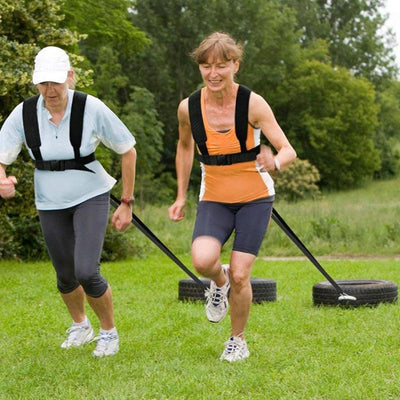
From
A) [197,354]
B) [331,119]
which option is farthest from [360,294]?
[331,119]

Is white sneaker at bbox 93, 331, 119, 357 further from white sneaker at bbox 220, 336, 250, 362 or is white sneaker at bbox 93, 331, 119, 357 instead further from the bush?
the bush

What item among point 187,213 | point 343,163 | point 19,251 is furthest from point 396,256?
point 343,163

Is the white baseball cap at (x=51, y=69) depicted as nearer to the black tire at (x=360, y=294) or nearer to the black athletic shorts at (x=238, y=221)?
the black athletic shorts at (x=238, y=221)

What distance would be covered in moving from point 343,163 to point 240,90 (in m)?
44.3

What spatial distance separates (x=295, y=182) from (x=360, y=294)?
31407mm

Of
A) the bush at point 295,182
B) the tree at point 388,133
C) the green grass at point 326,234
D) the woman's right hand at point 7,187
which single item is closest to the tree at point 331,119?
the tree at point 388,133

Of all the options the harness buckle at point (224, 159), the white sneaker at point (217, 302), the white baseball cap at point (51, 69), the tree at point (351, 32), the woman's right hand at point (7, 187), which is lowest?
the tree at point (351, 32)

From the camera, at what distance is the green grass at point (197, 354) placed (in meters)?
5.10

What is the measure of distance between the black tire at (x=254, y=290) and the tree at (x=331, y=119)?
39557 mm

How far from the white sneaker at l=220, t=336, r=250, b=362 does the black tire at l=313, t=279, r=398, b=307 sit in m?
2.77

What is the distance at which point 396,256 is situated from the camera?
16906 mm

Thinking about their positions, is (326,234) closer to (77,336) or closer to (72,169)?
(77,336)

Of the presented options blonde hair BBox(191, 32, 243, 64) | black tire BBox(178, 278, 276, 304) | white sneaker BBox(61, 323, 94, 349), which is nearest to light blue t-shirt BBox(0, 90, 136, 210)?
blonde hair BBox(191, 32, 243, 64)

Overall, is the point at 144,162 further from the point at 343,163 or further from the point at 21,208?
the point at 21,208
